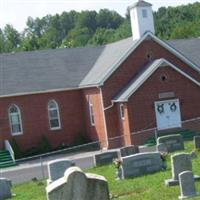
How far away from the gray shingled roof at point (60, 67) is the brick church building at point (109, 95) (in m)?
0.07

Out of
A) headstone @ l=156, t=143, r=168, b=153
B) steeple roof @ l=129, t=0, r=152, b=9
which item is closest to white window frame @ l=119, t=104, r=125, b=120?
steeple roof @ l=129, t=0, r=152, b=9

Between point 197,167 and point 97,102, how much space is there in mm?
19419

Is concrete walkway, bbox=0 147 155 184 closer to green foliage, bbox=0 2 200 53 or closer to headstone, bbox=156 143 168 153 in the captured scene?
headstone, bbox=156 143 168 153

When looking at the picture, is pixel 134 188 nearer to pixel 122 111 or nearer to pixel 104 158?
pixel 104 158

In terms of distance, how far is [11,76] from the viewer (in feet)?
133

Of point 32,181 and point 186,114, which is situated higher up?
point 186,114

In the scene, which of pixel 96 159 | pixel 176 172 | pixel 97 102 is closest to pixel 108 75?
pixel 97 102

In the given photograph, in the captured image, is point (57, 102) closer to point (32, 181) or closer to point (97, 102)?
point (97, 102)

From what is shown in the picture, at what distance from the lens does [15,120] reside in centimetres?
3912

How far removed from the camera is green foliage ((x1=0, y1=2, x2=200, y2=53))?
95.8 metres

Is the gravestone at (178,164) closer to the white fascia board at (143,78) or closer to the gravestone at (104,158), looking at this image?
the gravestone at (104,158)

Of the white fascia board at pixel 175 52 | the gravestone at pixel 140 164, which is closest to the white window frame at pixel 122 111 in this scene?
the white fascia board at pixel 175 52

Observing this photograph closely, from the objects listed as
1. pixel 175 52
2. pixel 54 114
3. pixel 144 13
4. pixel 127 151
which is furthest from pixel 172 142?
pixel 144 13

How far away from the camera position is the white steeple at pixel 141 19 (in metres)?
40.8
